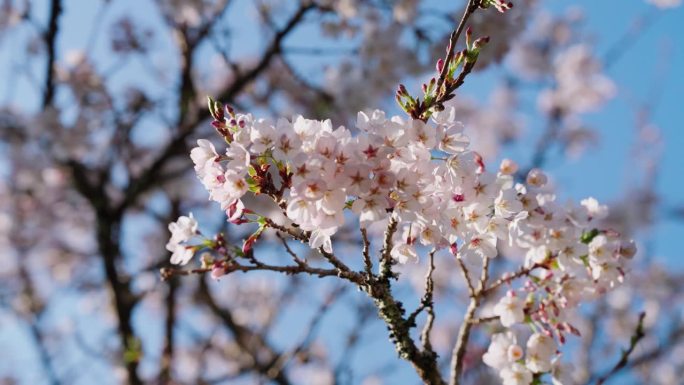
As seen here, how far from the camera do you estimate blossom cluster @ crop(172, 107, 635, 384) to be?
1.29 metres

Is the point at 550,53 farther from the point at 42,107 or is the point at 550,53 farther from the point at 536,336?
the point at 536,336

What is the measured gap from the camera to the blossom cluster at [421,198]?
1.29m

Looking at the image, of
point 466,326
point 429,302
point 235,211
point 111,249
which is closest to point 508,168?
point 429,302

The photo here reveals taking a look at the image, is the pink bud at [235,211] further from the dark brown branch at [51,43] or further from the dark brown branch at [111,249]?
the dark brown branch at [111,249]

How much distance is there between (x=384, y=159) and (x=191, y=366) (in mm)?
8816

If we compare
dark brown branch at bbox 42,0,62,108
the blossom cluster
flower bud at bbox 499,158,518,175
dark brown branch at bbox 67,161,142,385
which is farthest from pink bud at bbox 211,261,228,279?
dark brown branch at bbox 67,161,142,385

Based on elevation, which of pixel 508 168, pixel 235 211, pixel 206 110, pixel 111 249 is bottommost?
pixel 235 211

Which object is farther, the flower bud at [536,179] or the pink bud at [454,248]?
the flower bud at [536,179]

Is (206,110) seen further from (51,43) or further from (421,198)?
(421,198)

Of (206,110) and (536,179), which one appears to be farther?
(206,110)

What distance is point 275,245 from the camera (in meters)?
6.02

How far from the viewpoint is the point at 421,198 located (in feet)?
4.43

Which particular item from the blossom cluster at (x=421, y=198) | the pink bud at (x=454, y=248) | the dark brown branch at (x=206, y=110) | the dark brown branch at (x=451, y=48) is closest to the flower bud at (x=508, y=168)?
the blossom cluster at (x=421, y=198)

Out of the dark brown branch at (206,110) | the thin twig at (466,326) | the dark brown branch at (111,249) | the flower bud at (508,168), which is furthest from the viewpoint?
the dark brown branch at (111,249)
